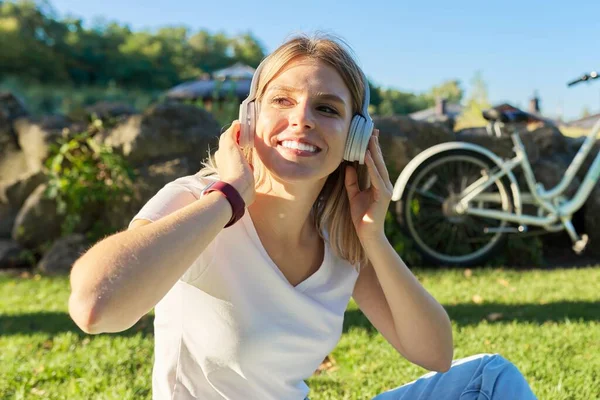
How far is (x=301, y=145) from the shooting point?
1.58 meters

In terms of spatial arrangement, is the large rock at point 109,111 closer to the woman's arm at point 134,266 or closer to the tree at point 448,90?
the woman's arm at point 134,266

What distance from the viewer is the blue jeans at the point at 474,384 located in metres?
1.75

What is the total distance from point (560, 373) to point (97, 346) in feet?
8.05

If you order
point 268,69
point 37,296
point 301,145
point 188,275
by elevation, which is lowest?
point 37,296

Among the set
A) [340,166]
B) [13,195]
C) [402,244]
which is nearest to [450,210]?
[402,244]

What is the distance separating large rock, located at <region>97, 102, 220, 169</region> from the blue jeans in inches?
193

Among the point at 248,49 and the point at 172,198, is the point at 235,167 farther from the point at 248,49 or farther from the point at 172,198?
the point at 248,49

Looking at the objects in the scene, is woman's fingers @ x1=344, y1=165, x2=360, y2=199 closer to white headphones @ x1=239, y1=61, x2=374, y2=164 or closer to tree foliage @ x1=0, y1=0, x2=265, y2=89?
white headphones @ x1=239, y1=61, x2=374, y2=164

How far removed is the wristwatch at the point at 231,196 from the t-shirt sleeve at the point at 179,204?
0.29 feet

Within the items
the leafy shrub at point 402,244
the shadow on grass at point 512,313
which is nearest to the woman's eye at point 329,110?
the shadow on grass at point 512,313

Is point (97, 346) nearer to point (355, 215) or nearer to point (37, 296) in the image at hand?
point (37, 296)

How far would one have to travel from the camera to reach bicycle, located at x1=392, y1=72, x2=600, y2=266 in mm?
5469

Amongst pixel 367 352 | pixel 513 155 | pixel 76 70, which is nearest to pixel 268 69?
pixel 367 352

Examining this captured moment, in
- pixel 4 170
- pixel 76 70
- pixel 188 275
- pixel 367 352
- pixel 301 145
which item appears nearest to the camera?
pixel 188 275
